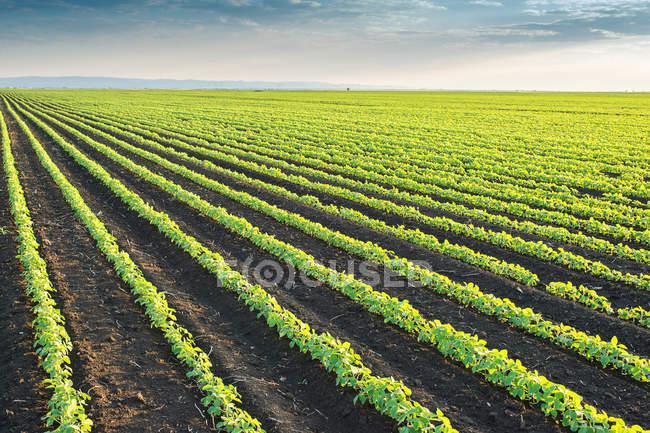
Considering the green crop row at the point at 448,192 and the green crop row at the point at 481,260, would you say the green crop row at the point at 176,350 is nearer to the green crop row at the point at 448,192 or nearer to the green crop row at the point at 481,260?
the green crop row at the point at 481,260

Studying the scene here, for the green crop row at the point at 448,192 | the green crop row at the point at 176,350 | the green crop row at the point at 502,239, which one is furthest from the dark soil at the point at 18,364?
the green crop row at the point at 448,192

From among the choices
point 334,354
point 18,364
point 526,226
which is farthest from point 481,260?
point 18,364

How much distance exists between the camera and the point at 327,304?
827 cm

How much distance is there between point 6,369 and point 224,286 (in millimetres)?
3663

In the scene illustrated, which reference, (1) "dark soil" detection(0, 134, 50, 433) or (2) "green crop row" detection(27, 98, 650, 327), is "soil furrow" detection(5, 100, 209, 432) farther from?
(2) "green crop row" detection(27, 98, 650, 327)

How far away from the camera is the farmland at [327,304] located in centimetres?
562

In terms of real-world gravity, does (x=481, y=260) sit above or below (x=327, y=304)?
above

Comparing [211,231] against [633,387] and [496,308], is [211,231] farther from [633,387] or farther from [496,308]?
[633,387]

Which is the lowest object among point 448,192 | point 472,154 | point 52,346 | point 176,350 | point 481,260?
point 176,350

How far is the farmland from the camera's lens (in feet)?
18.4

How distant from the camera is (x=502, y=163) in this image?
68.3 ft

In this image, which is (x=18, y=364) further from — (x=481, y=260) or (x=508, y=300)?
(x=481, y=260)

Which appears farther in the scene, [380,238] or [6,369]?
[380,238]

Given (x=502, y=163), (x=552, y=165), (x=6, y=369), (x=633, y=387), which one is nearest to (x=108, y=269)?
(x=6, y=369)
